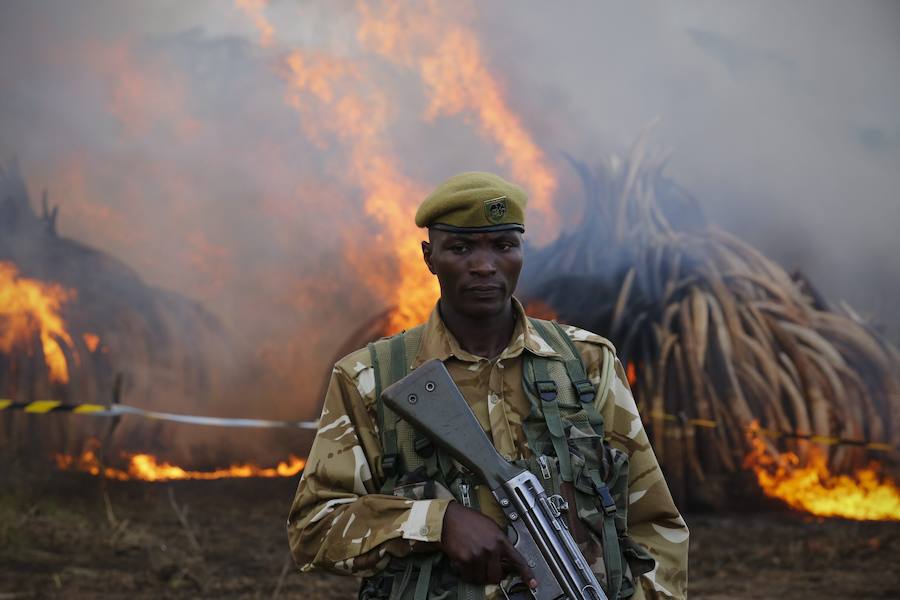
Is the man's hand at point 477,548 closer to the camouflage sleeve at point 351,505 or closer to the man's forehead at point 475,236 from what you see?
the camouflage sleeve at point 351,505

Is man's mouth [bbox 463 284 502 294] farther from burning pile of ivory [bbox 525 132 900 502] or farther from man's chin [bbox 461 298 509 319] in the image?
burning pile of ivory [bbox 525 132 900 502]

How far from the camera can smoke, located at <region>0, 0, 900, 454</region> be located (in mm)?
6691

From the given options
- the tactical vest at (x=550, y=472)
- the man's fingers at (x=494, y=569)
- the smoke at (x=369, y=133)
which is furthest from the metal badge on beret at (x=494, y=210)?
the smoke at (x=369, y=133)

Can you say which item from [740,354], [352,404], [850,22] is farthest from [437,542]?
[850,22]

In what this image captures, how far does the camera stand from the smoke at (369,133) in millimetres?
6691

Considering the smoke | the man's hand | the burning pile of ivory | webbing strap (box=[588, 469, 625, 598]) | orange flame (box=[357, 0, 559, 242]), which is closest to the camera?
the man's hand

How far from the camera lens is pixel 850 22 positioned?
24.3 feet

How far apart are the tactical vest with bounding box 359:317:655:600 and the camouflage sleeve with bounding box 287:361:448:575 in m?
0.04

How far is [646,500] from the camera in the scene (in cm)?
220

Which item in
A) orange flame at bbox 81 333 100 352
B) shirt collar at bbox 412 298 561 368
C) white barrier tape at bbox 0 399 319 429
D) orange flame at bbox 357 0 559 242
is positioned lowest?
white barrier tape at bbox 0 399 319 429

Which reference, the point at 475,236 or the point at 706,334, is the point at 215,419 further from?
the point at 475,236

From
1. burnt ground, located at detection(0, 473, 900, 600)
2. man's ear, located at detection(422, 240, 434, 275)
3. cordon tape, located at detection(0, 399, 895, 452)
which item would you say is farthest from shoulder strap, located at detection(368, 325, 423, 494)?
cordon tape, located at detection(0, 399, 895, 452)

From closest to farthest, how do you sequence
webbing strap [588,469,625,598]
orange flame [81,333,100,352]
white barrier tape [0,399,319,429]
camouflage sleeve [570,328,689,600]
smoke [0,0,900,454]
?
webbing strap [588,469,625,598]
camouflage sleeve [570,328,689,600]
white barrier tape [0,399,319,429]
orange flame [81,333,100,352]
smoke [0,0,900,454]

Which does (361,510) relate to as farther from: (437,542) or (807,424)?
(807,424)
